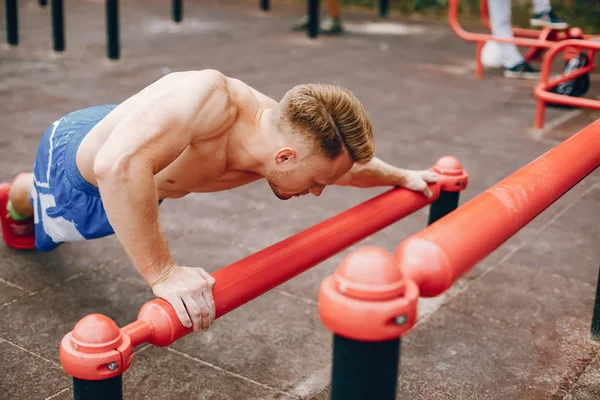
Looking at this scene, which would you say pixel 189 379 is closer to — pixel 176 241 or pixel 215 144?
pixel 215 144

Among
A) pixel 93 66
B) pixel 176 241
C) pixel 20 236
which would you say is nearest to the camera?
pixel 20 236

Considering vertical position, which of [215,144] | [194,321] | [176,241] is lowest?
[176,241]

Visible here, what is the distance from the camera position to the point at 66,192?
2.41m

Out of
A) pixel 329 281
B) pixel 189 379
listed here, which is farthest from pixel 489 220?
pixel 189 379

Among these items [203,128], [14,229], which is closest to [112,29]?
[14,229]

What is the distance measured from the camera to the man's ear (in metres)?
1.90

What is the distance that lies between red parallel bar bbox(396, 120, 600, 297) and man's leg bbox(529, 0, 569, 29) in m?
4.77

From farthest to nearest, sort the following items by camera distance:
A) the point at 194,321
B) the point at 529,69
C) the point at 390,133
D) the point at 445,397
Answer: the point at 529,69 → the point at 390,133 → the point at 445,397 → the point at 194,321

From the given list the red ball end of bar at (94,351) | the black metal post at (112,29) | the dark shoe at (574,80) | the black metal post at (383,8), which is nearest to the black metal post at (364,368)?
the red ball end of bar at (94,351)

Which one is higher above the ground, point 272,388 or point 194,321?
point 194,321

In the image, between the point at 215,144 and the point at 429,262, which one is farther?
the point at 215,144

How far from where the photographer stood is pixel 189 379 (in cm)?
228

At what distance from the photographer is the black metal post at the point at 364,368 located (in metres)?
1.11

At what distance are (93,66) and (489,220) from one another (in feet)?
18.0
